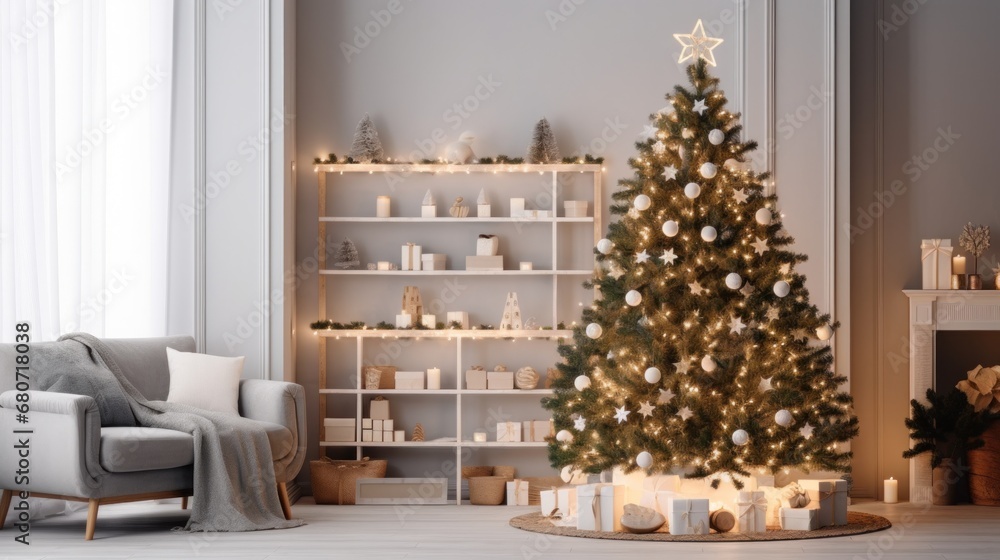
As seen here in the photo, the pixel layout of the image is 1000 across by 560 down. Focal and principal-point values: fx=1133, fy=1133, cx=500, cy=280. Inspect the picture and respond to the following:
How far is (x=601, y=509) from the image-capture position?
502 cm

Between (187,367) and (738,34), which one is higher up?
(738,34)

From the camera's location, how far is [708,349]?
16.5ft

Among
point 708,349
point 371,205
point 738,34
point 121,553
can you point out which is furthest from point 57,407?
point 738,34

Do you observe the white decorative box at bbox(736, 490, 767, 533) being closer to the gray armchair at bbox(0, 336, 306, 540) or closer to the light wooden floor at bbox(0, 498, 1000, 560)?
the light wooden floor at bbox(0, 498, 1000, 560)

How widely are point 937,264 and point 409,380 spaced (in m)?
2.98

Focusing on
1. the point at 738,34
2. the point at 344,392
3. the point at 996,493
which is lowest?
the point at 996,493

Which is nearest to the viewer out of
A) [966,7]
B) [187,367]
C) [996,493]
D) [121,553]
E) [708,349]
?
[121,553]

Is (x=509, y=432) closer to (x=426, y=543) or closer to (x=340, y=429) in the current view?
(x=340, y=429)

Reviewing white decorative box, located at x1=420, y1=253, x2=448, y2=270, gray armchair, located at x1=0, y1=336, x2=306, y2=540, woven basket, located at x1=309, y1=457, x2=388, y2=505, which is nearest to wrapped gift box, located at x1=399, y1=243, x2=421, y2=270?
white decorative box, located at x1=420, y1=253, x2=448, y2=270

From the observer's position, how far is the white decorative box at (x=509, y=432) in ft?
20.7

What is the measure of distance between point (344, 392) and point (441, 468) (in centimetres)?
72

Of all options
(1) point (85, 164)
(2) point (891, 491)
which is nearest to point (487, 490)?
(2) point (891, 491)

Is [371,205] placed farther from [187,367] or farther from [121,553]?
[121,553]

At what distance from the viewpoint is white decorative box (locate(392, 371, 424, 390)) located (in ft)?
20.8
